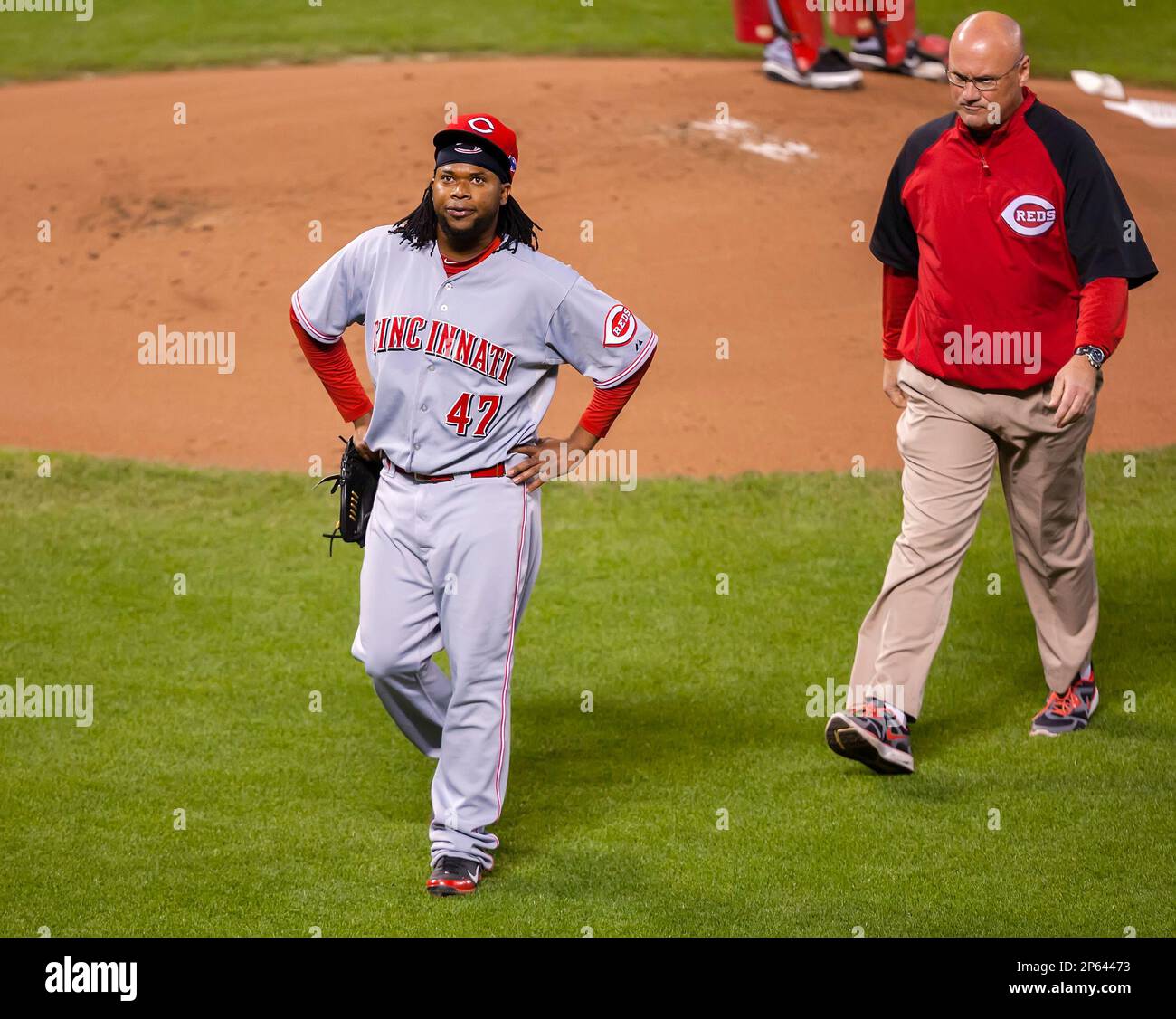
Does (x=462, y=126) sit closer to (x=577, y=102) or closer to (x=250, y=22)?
(x=577, y=102)

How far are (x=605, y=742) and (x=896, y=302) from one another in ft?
5.57

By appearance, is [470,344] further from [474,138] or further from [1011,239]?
[1011,239]

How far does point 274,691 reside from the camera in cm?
590

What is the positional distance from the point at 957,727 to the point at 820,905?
141 centimetres

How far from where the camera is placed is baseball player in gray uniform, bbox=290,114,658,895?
4.46m

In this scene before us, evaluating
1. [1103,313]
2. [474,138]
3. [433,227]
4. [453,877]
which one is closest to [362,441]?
[433,227]

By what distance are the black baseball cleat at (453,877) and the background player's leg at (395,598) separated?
515 millimetres

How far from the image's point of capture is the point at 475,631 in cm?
449

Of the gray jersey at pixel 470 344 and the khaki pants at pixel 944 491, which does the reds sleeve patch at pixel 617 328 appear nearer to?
the gray jersey at pixel 470 344

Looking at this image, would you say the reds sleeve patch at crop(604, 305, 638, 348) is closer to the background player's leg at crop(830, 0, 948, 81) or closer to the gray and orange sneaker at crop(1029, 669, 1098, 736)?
the gray and orange sneaker at crop(1029, 669, 1098, 736)

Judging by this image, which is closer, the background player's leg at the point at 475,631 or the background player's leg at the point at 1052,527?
the background player's leg at the point at 475,631

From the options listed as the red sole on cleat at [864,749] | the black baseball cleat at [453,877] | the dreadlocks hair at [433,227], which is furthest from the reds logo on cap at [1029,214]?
the black baseball cleat at [453,877]

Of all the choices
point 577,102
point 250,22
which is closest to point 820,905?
point 577,102

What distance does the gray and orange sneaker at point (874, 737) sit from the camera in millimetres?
5059
